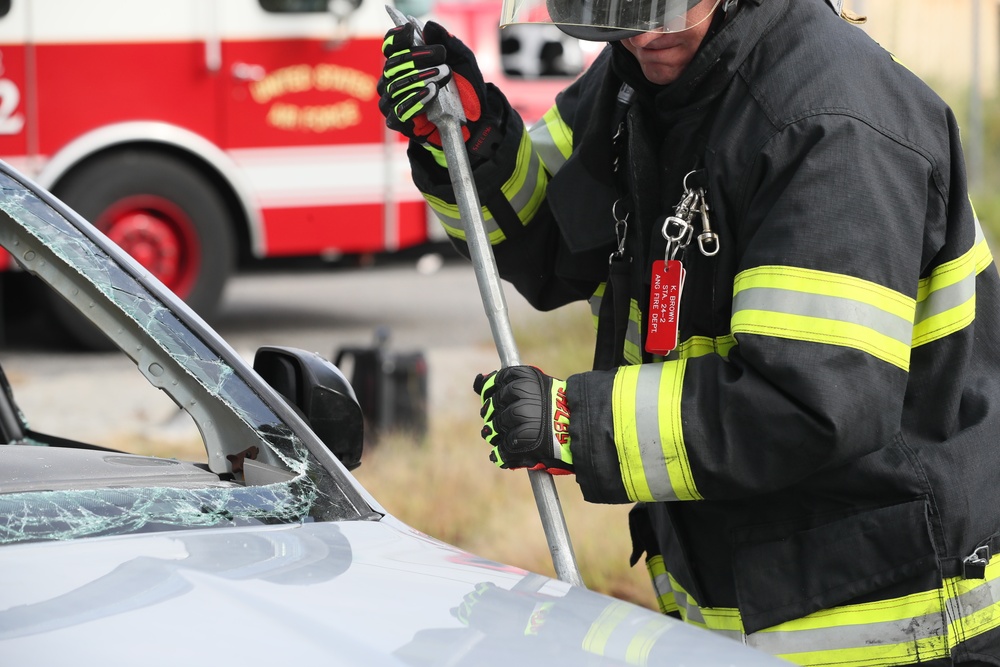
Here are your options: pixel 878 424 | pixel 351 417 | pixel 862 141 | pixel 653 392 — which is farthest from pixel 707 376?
pixel 351 417

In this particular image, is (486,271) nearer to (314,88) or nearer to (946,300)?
(946,300)

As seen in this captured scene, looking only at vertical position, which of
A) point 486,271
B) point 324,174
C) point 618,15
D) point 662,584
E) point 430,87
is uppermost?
point 618,15

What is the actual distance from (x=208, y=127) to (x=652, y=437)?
5138mm

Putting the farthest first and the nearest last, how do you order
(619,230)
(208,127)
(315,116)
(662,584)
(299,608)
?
1. (315,116)
2. (208,127)
3. (662,584)
4. (619,230)
5. (299,608)

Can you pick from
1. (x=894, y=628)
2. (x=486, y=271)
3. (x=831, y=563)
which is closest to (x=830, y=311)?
(x=831, y=563)

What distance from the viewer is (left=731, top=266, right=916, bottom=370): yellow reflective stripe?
1.65 m

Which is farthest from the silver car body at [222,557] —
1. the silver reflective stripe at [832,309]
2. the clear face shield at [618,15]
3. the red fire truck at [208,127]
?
the red fire truck at [208,127]

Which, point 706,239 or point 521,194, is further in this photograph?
point 521,194

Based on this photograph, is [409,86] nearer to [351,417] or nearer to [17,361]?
[351,417]

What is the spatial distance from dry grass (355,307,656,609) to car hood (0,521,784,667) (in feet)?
6.75

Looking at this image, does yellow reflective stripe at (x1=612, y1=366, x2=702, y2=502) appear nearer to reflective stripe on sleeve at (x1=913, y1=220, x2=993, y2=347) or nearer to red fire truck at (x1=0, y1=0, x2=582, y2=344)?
reflective stripe on sleeve at (x1=913, y1=220, x2=993, y2=347)

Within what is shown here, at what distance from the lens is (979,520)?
1818 mm

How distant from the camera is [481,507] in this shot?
4207 millimetres

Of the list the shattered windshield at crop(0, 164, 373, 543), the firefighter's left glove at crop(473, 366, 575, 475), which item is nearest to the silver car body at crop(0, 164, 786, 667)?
the shattered windshield at crop(0, 164, 373, 543)
